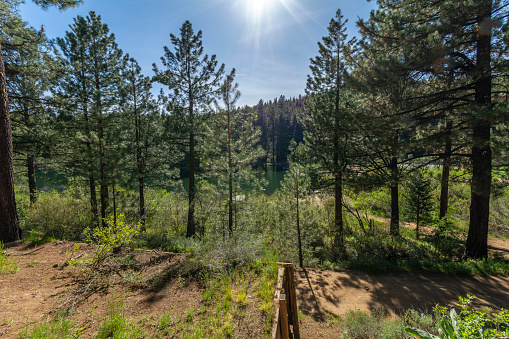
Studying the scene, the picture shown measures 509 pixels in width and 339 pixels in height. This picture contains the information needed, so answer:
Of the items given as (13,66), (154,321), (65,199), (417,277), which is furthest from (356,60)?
(65,199)

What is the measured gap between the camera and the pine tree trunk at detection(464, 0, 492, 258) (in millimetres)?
5973

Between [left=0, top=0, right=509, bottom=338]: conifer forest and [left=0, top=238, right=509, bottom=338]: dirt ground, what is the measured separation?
100 mm

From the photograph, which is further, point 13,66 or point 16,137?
point 16,137

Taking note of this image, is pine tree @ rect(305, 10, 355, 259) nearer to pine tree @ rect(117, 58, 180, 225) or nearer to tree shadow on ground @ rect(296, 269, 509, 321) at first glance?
tree shadow on ground @ rect(296, 269, 509, 321)

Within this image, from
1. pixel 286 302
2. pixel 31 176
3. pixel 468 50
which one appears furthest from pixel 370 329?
pixel 31 176

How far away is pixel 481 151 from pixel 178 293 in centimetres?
1016

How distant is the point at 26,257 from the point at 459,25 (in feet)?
45.5

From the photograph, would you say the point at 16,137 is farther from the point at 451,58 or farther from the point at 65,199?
the point at 451,58

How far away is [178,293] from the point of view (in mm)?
4039

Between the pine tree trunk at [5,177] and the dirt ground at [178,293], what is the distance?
657 millimetres

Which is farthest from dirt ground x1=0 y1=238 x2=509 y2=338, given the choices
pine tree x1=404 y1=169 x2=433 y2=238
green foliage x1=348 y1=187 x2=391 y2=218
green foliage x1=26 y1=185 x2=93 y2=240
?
green foliage x1=348 y1=187 x2=391 y2=218

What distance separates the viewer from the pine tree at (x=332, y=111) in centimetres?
1055

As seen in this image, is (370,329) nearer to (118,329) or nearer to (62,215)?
(118,329)

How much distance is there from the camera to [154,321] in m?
3.14
